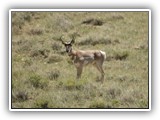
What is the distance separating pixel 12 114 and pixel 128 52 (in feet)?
4.70

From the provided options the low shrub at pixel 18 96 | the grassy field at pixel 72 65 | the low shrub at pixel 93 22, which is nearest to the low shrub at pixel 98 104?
the grassy field at pixel 72 65

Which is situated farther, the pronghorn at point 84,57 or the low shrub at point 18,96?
the pronghorn at point 84,57

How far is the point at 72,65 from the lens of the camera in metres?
10.7

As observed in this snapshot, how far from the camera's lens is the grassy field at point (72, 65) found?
1045cm

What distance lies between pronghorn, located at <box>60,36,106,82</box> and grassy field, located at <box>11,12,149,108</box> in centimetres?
5

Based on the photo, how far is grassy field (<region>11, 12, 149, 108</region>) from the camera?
1045cm

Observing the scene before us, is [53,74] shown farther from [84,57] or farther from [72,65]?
[84,57]

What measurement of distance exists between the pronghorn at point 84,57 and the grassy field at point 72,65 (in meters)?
0.05

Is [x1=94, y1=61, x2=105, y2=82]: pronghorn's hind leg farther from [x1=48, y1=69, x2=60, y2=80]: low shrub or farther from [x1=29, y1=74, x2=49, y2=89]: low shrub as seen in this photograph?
[x1=29, y1=74, x2=49, y2=89]: low shrub

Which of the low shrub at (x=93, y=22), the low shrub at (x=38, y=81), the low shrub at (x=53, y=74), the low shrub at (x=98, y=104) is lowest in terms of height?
the low shrub at (x=98, y=104)

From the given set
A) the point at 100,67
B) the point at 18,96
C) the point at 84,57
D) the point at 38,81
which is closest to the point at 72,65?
the point at 84,57

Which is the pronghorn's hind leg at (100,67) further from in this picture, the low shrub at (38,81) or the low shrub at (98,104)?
the low shrub at (38,81)
